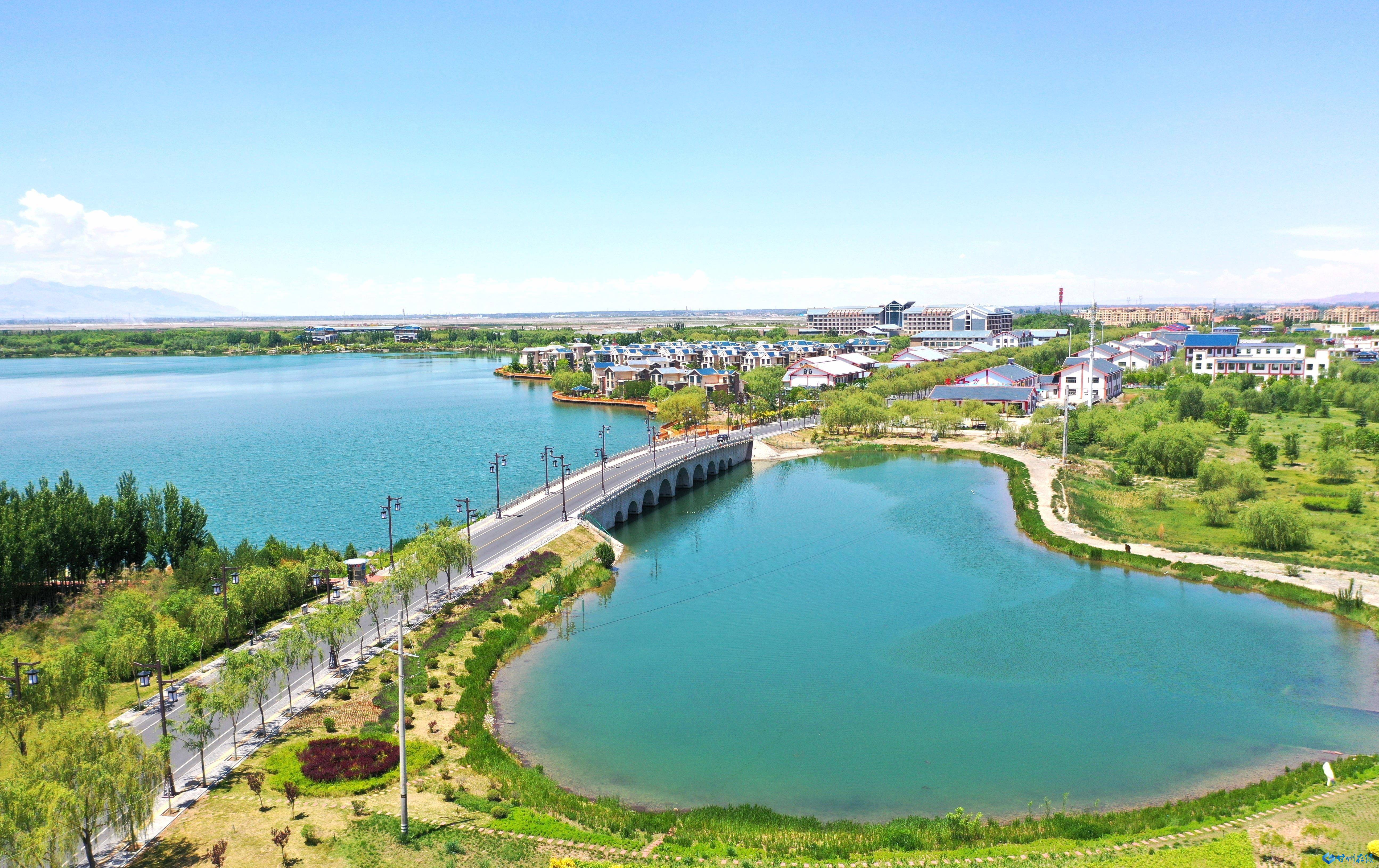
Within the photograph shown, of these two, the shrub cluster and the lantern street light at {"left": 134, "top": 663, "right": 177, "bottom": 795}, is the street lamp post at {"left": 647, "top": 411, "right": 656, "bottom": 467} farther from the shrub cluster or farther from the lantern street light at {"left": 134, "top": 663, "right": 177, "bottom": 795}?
the lantern street light at {"left": 134, "top": 663, "right": 177, "bottom": 795}

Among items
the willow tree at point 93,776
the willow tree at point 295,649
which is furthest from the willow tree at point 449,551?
the willow tree at point 93,776

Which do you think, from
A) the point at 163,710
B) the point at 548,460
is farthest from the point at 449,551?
the point at 548,460

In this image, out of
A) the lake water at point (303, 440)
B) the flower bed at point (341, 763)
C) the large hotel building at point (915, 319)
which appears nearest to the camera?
the flower bed at point (341, 763)

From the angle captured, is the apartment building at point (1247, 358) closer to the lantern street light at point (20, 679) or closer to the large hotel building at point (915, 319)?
the large hotel building at point (915, 319)

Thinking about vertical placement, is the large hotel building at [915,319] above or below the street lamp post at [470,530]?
above

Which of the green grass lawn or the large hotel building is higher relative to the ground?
the large hotel building

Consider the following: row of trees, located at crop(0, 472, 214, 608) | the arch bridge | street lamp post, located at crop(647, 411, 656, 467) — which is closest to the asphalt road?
street lamp post, located at crop(647, 411, 656, 467)
